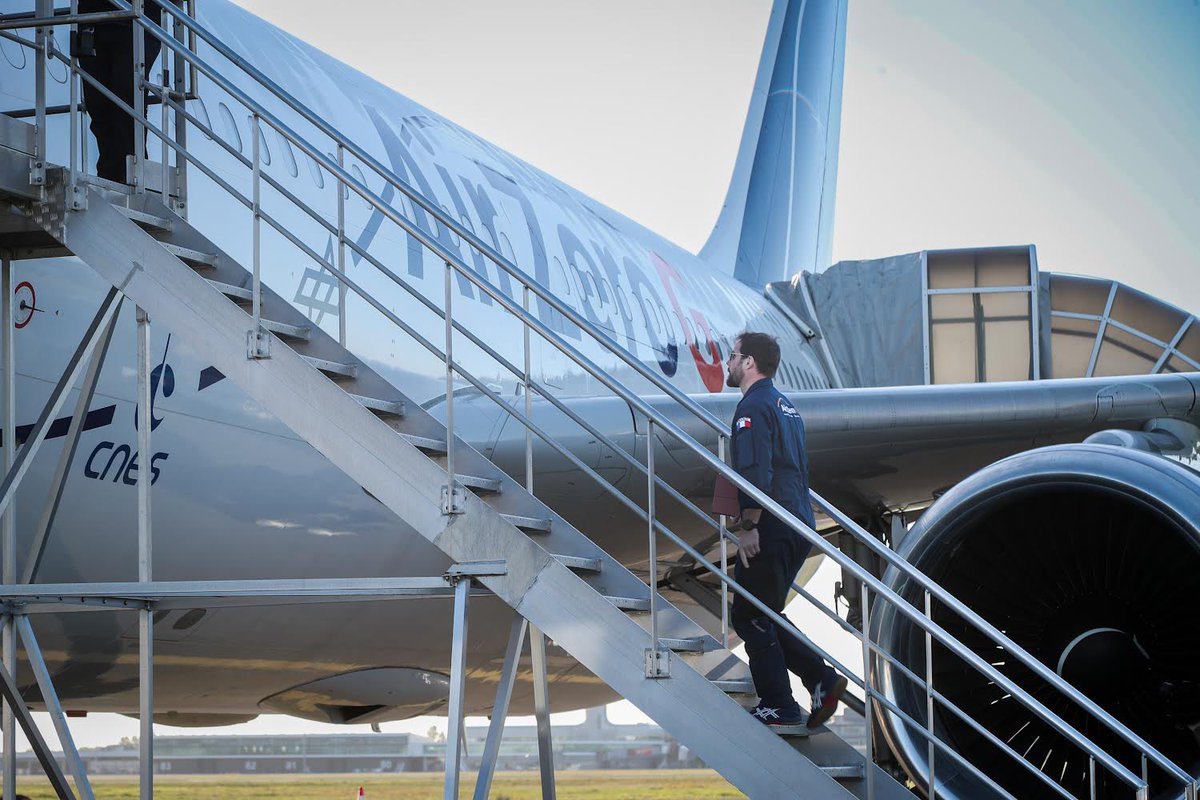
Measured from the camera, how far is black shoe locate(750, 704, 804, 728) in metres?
3.82

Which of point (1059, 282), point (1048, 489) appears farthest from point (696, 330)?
point (1048, 489)

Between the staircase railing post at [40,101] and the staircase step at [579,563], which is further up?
the staircase railing post at [40,101]

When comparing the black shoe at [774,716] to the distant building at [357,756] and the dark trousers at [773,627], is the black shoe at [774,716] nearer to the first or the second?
the dark trousers at [773,627]

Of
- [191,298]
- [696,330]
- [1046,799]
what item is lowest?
[1046,799]

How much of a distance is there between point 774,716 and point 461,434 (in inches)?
79.9

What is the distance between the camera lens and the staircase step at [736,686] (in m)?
3.93

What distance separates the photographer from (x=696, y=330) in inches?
406

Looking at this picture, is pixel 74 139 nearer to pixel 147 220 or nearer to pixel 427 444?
pixel 147 220

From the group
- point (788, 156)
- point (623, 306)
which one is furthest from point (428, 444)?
point (788, 156)

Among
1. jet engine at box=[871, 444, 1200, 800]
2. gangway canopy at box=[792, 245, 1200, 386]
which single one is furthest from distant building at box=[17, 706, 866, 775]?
jet engine at box=[871, 444, 1200, 800]

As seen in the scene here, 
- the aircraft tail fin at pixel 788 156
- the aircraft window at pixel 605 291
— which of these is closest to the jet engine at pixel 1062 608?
the aircraft window at pixel 605 291

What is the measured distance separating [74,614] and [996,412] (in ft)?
12.6

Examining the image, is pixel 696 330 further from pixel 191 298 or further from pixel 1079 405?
pixel 191 298

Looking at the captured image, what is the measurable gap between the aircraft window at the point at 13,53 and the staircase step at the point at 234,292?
93 centimetres
